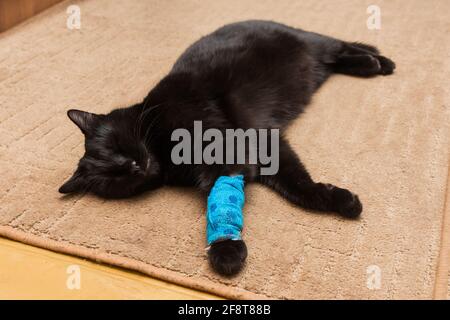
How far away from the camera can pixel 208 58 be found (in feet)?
5.48

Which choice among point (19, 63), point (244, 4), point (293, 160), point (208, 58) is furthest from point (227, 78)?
point (244, 4)

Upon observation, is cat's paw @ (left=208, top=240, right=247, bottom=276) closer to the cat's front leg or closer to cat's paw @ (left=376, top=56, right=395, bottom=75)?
the cat's front leg

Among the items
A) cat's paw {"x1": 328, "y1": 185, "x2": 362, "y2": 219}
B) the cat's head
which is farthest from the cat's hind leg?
the cat's head

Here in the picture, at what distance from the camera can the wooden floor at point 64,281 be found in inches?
44.5

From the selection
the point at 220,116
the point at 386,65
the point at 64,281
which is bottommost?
the point at 64,281

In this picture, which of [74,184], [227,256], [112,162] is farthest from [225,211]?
[74,184]

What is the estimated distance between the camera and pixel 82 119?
143 centimetres

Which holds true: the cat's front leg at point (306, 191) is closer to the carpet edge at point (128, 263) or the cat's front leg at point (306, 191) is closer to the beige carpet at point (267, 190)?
the beige carpet at point (267, 190)

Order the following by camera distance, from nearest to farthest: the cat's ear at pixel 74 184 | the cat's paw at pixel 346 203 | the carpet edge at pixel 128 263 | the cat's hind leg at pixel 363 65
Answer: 1. the carpet edge at pixel 128 263
2. the cat's paw at pixel 346 203
3. the cat's ear at pixel 74 184
4. the cat's hind leg at pixel 363 65

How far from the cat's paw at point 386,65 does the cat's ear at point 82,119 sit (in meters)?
1.24

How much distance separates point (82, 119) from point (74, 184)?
207mm

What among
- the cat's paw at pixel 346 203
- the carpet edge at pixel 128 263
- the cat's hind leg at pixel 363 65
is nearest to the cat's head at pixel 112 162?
the carpet edge at pixel 128 263

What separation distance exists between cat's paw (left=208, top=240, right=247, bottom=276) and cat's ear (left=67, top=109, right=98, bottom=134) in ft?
1.87

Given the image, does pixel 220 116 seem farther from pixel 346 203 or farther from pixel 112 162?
pixel 346 203
